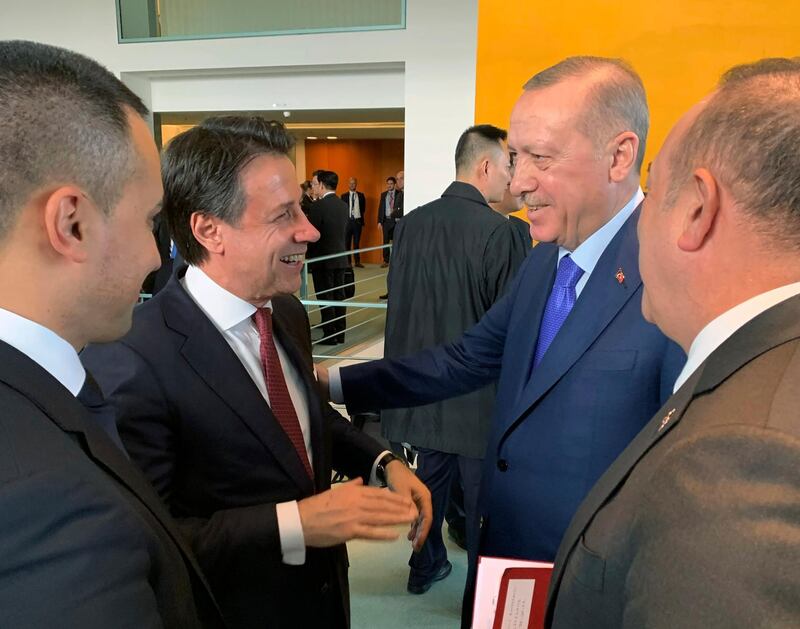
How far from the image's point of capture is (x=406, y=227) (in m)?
3.21

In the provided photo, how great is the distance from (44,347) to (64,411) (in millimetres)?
109

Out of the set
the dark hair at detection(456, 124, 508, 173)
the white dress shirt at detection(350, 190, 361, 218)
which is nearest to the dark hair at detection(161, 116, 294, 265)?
the dark hair at detection(456, 124, 508, 173)

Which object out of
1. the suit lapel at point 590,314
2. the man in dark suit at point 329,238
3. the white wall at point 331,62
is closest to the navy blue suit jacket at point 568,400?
the suit lapel at point 590,314

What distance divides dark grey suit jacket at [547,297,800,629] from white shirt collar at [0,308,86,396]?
69 centimetres

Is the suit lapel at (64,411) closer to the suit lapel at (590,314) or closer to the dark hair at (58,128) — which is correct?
the dark hair at (58,128)

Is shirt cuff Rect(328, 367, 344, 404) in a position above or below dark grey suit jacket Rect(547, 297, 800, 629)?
below

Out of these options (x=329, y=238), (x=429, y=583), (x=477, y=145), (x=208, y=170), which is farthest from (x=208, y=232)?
(x=329, y=238)

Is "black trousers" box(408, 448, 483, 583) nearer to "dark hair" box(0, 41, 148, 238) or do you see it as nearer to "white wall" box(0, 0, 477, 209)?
"dark hair" box(0, 41, 148, 238)

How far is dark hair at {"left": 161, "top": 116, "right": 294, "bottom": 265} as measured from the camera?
1.44 metres

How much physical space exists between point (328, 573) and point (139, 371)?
2.15 feet

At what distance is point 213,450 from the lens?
128 cm

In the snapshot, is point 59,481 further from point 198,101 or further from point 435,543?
point 198,101

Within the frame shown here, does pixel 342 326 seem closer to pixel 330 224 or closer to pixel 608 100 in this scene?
pixel 330 224

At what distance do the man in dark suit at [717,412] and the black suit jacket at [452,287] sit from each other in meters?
2.11
